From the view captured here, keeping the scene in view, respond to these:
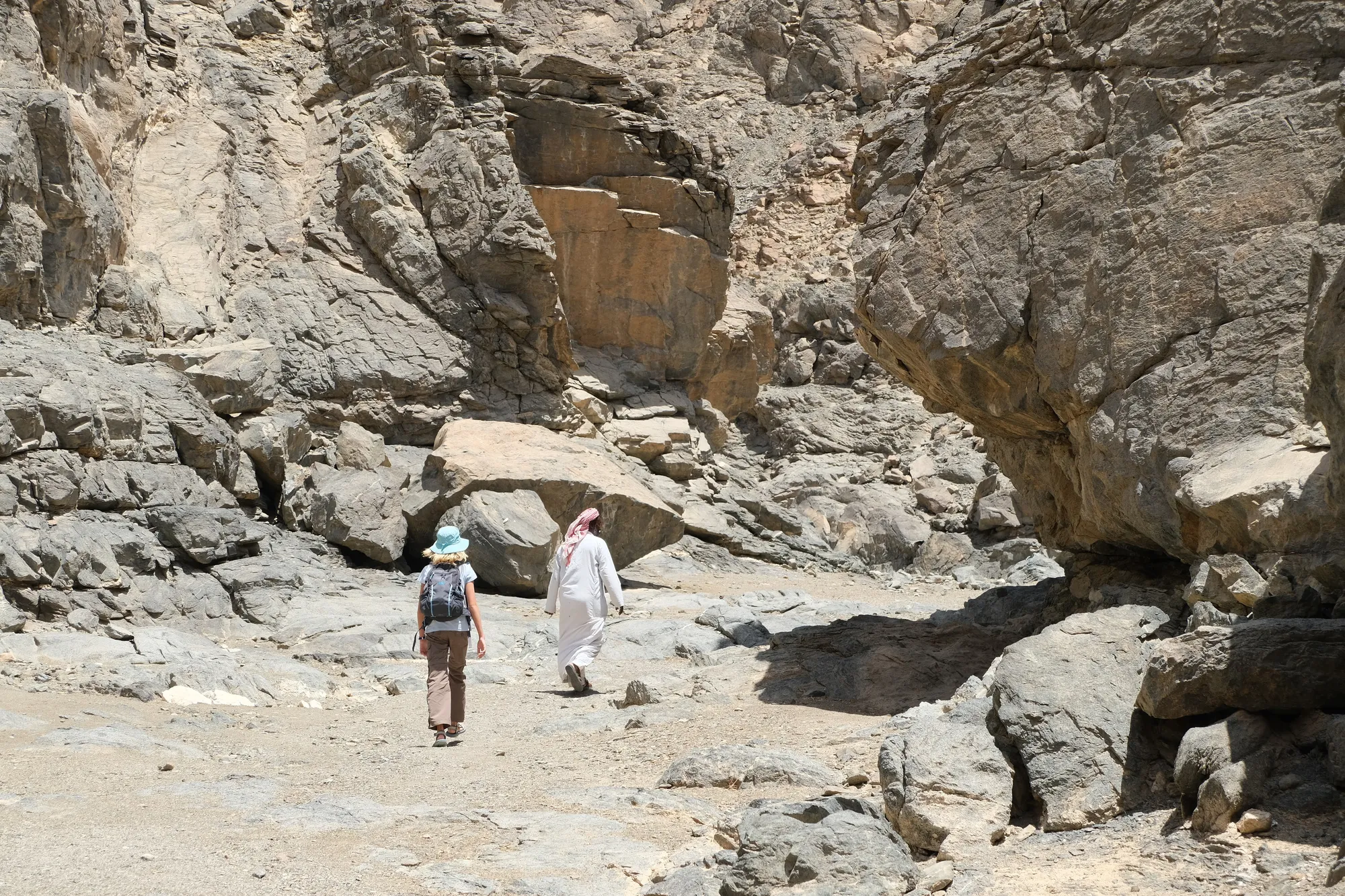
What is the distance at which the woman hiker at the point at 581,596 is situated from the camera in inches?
320

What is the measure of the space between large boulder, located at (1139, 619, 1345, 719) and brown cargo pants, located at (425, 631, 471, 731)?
3718 mm

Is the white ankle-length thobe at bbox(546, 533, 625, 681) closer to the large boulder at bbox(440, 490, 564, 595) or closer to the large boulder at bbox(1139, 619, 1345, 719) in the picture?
the large boulder at bbox(440, 490, 564, 595)

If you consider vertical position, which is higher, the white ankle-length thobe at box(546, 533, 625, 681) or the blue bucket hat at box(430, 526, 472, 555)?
the blue bucket hat at box(430, 526, 472, 555)

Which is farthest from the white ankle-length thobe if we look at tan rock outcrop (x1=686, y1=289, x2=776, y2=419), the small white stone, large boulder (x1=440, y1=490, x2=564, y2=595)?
tan rock outcrop (x1=686, y1=289, x2=776, y2=419)

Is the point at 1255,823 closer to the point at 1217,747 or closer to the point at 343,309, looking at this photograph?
the point at 1217,747

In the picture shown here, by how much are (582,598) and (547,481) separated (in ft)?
16.0

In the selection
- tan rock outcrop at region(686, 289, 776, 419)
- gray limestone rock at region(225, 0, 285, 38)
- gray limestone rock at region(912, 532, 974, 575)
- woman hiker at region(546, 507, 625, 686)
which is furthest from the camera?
tan rock outcrop at region(686, 289, 776, 419)

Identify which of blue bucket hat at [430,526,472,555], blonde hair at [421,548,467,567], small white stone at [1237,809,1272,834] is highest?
blue bucket hat at [430,526,472,555]

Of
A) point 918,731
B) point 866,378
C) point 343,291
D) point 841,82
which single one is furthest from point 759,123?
point 918,731

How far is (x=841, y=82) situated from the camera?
3678cm

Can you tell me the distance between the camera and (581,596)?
27.1 feet

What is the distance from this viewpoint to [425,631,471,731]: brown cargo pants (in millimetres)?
6570

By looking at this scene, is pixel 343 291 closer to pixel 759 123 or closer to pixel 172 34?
pixel 172 34

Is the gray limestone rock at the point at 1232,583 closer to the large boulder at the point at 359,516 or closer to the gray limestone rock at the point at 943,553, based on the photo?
the large boulder at the point at 359,516
